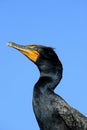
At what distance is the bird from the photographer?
876 cm

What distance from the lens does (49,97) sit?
29.3ft

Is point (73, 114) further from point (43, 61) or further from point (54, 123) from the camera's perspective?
point (43, 61)

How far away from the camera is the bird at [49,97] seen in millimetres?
8758

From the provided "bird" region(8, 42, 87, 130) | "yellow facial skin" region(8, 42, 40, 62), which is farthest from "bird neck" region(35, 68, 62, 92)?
"yellow facial skin" region(8, 42, 40, 62)

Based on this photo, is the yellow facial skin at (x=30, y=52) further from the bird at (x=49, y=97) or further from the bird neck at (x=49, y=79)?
the bird neck at (x=49, y=79)

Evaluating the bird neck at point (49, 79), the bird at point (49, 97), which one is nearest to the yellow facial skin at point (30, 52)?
the bird at point (49, 97)

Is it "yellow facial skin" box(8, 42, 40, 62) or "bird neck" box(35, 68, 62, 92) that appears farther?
"yellow facial skin" box(8, 42, 40, 62)

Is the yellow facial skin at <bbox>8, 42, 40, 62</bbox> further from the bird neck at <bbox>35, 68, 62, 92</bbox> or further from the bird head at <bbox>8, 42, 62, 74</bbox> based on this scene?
the bird neck at <bbox>35, 68, 62, 92</bbox>

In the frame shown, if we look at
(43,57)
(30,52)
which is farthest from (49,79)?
(30,52)

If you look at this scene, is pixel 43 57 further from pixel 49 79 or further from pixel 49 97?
pixel 49 97

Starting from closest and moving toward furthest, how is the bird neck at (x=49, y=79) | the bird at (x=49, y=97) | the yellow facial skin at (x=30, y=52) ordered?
the bird at (x=49, y=97) < the bird neck at (x=49, y=79) < the yellow facial skin at (x=30, y=52)

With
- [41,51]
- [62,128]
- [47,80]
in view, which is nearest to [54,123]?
[62,128]

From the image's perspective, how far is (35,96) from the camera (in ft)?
29.1

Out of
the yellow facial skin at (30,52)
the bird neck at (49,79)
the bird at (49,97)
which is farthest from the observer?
the yellow facial skin at (30,52)
